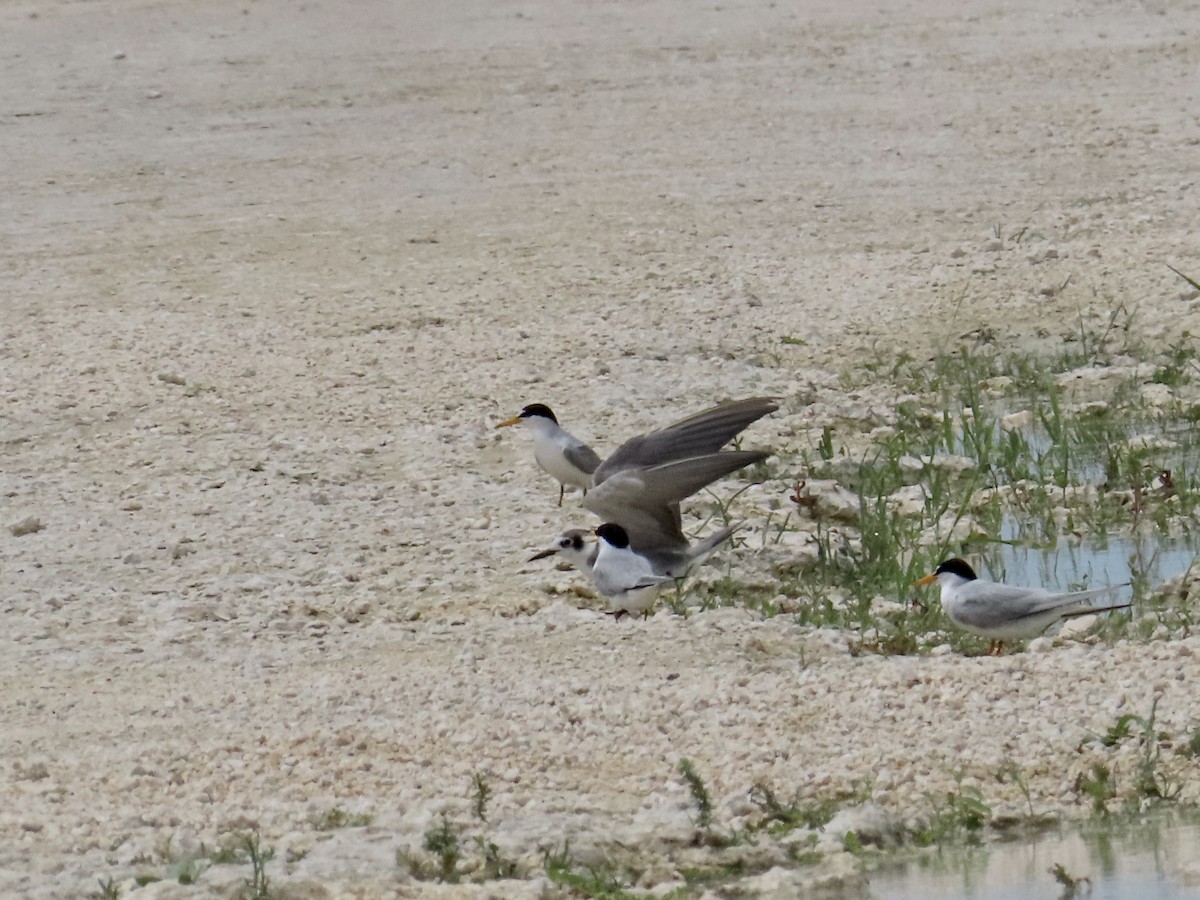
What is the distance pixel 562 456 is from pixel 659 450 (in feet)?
1.85

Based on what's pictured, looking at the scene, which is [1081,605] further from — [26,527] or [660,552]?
[26,527]

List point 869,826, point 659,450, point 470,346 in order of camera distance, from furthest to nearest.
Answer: point 470,346
point 659,450
point 869,826

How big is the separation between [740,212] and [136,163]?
13.3 ft

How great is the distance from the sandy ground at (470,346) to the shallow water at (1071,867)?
214 mm

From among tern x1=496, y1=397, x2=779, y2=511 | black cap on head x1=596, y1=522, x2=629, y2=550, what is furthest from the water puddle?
Answer: black cap on head x1=596, y1=522, x2=629, y2=550

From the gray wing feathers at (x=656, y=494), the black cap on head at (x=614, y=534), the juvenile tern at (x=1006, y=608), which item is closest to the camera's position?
the juvenile tern at (x=1006, y=608)

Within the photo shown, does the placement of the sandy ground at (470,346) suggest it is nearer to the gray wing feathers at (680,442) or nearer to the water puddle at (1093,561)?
the gray wing feathers at (680,442)

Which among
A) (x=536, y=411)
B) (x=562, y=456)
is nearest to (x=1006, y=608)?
(x=562, y=456)

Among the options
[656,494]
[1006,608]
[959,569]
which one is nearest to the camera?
[1006,608]

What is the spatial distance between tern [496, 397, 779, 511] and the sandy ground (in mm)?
196

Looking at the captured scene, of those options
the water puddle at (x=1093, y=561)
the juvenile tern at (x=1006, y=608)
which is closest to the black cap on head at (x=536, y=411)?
the water puddle at (x=1093, y=561)

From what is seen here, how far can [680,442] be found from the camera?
711cm

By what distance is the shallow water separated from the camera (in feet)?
14.4

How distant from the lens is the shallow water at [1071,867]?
4.40 m
